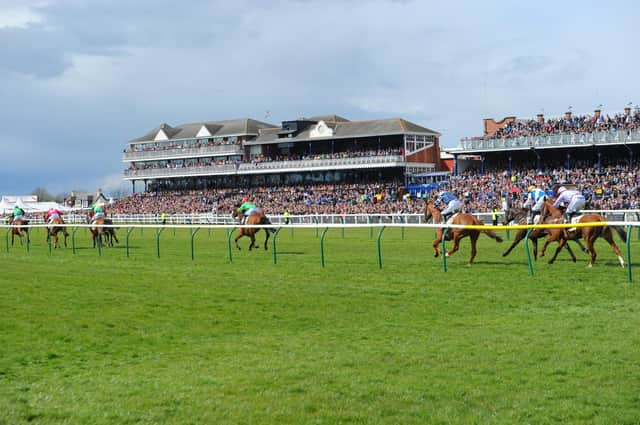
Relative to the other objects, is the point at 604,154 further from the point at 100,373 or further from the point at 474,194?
the point at 100,373

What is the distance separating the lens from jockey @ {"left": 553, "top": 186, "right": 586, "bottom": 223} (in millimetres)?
17234

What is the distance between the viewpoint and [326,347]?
900 centimetres

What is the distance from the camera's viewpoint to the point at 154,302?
1292 cm

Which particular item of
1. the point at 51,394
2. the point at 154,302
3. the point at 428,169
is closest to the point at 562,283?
the point at 154,302

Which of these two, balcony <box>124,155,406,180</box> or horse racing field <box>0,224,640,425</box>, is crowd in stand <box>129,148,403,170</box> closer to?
balcony <box>124,155,406,180</box>

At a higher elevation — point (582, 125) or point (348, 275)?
point (582, 125)

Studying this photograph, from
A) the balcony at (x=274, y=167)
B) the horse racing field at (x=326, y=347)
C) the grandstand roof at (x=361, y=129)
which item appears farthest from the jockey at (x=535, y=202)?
the grandstand roof at (x=361, y=129)

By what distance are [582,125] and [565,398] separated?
148ft

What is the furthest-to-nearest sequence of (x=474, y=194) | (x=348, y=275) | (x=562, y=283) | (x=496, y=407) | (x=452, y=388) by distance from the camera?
(x=474, y=194) → (x=348, y=275) → (x=562, y=283) → (x=452, y=388) → (x=496, y=407)

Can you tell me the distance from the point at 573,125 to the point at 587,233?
35.4 meters

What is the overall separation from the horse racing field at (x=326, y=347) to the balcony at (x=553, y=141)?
1239 inches

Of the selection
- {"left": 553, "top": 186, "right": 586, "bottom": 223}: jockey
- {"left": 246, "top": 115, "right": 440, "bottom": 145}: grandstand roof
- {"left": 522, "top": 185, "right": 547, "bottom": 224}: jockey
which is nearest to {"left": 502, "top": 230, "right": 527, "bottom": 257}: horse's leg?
{"left": 522, "top": 185, "right": 547, "bottom": 224}: jockey

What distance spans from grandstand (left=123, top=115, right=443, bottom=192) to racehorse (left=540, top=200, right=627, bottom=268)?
4135 centimetres

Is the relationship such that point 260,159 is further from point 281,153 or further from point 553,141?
point 553,141
